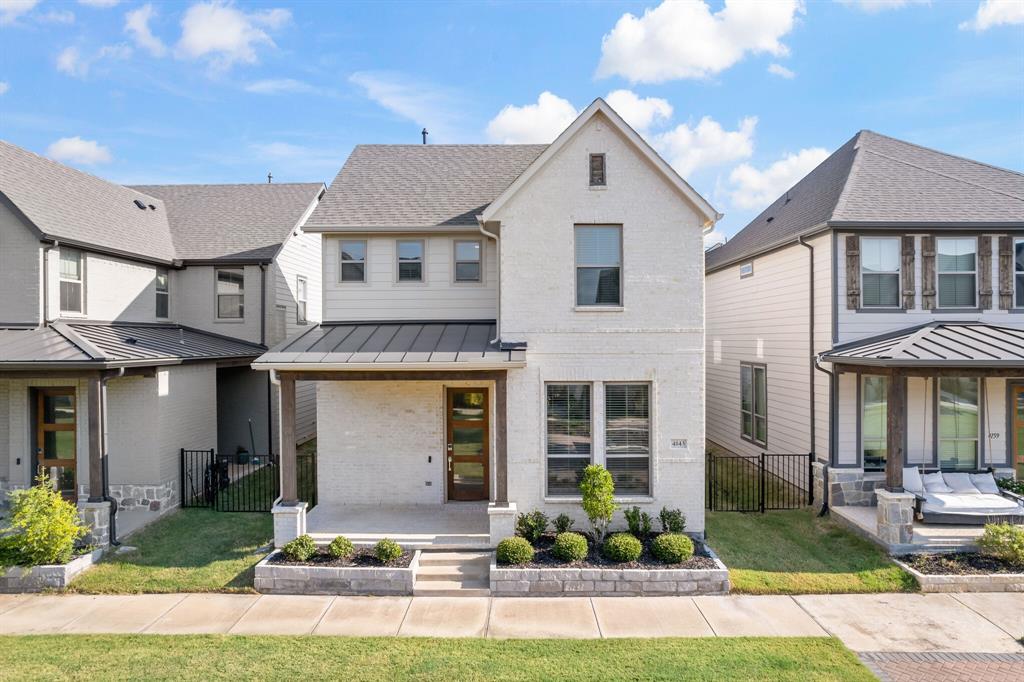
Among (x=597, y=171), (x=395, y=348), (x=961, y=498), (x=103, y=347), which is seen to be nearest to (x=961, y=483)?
(x=961, y=498)

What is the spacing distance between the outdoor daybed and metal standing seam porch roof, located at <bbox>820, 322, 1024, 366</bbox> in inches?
108

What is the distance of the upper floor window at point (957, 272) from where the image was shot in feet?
41.8

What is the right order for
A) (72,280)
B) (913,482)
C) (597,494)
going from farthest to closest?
(72,280) < (913,482) < (597,494)

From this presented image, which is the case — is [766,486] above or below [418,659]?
above

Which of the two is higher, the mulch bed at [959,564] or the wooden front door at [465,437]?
the wooden front door at [465,437]

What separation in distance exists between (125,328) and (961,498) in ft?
63.7

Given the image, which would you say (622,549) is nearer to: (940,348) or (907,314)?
(940,348)

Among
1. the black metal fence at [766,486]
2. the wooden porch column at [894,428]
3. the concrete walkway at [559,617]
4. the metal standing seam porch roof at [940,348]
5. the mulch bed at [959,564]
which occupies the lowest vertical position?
the concrete walkway at [559,617]

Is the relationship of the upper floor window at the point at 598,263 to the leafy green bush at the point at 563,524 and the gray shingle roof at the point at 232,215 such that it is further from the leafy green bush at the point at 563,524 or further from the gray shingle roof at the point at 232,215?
the gray shingle roof at the point at 232,215

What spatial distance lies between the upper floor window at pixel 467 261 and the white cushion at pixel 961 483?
35.9 feet

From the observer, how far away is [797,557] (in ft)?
33.2

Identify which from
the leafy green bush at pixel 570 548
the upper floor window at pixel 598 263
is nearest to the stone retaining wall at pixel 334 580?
the leafy green bush at pixel 570 548

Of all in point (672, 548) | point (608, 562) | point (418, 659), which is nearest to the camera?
point (418, 659)

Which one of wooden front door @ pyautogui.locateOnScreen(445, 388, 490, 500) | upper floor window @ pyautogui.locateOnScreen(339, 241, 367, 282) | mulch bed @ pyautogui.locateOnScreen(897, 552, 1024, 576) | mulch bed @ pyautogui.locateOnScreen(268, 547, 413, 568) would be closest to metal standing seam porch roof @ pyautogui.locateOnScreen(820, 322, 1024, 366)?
mulch bed @ pyautogui.locateOnScreen(897, 552, 1024, 576)
